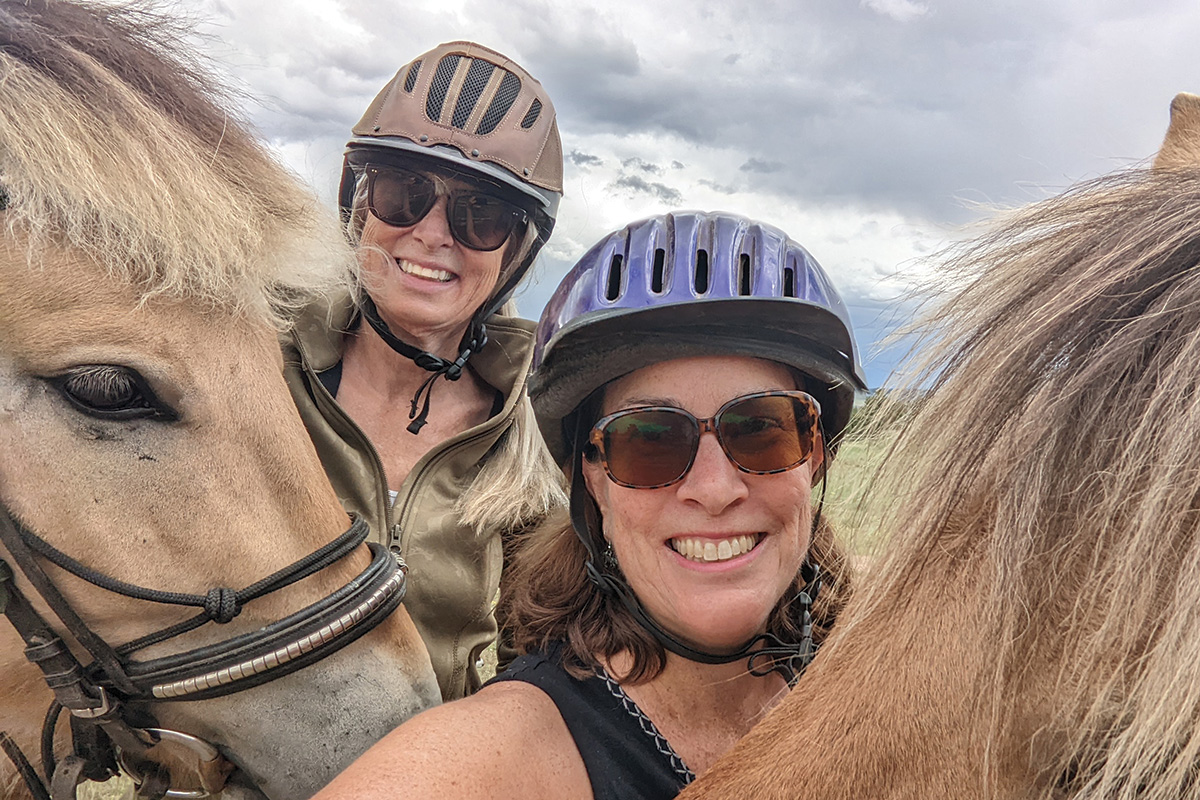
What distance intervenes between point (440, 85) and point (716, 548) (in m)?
2.40

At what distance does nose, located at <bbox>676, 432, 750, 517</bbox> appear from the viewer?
1.70m

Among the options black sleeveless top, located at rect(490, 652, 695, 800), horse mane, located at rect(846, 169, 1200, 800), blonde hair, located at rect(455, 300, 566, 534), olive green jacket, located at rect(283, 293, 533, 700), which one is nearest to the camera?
horse mane, located at rect(846, 169, 1200, 800)

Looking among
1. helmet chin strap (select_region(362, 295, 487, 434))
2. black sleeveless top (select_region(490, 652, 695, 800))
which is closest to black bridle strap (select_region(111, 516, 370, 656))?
black sleeveless top (select_region(490, 652, 695, 800))

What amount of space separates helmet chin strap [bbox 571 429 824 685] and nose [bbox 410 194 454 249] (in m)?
1.44

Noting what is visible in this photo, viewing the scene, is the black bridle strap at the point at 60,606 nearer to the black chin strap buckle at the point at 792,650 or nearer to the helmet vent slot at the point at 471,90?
the black chin strap buckle at the point at 792,650

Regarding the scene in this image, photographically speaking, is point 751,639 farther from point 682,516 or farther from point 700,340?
point 700,340

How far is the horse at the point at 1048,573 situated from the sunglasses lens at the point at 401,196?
2403 mm

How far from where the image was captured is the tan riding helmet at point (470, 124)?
3027 mm

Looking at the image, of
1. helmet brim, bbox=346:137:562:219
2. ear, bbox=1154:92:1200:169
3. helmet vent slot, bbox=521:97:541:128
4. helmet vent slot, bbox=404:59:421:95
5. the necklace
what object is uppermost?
helmet vent slot, bbox=404:59:421:95

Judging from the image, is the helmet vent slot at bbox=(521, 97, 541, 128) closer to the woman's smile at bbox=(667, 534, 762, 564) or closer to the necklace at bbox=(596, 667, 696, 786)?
the woman's smile at bbox=(667, 534, 762, 564)

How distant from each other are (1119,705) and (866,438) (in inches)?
28.2

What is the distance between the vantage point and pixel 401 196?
9.94ft

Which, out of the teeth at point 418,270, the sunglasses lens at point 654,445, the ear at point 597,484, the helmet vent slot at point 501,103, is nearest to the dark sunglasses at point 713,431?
the sunglasses lens at point 654,445

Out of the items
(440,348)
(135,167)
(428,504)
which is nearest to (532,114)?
(440,348)
